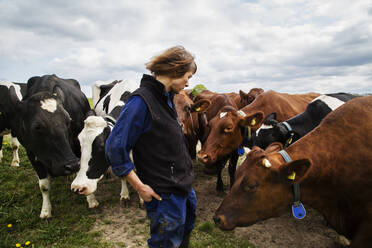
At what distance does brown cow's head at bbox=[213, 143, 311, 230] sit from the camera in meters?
2.52

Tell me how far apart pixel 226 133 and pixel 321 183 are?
2169 millimetres

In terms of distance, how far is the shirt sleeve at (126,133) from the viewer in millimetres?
1939

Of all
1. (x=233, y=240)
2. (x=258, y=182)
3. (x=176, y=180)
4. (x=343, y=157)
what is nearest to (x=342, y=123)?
(x=343, y=157)

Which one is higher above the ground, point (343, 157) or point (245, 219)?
point (343, 157)

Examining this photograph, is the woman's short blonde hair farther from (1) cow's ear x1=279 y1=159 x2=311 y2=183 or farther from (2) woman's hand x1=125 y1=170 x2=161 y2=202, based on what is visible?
(1) cow's ear x1=279 y1=159 x2=311 y2=183

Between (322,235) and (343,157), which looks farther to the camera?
(322,235)

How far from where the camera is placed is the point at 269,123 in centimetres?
434

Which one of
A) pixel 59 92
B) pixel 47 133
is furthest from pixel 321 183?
pixel 59 92

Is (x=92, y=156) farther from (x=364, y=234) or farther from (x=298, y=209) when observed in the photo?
(x=364, y=234)

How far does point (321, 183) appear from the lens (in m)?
2.67

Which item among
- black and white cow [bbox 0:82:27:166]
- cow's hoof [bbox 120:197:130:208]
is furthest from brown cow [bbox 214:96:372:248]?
black and white cow [bbox 0:82:27:166]

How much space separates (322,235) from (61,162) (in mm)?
4166

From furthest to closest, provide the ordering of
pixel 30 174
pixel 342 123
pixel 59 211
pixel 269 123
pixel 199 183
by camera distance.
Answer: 1. pixel 30 174
2. pixel 199 183
3. pixel 59 211
4. pixel 269 123
5. pixel 342 123

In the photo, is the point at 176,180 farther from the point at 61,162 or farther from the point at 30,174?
the point at 30,174
